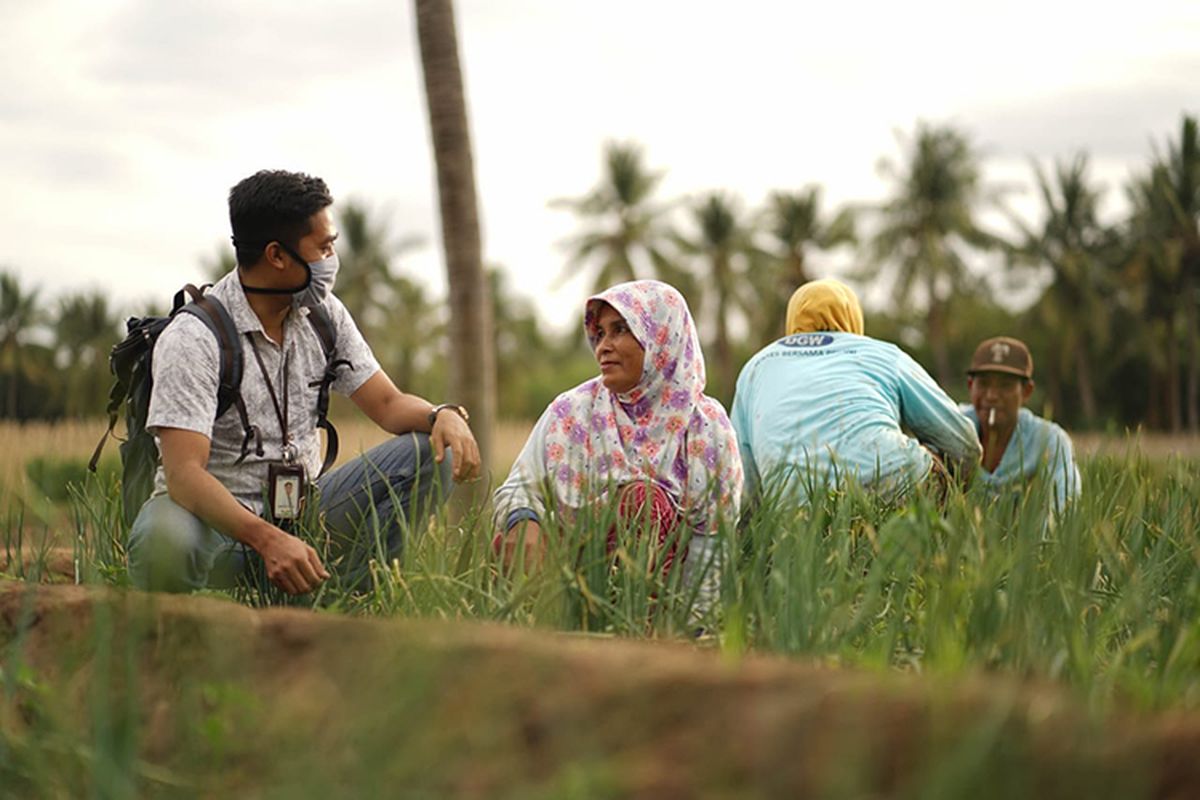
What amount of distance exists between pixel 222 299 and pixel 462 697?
2530 millimetres

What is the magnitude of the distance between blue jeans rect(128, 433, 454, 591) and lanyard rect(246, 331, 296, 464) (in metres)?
0.16

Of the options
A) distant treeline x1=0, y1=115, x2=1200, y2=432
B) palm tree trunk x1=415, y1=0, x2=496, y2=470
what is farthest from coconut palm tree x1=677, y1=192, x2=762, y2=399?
palm tree trunk x1=415, y1=0, x2=496, y2=470

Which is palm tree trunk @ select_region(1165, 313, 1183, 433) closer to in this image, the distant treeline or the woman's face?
the distant treeline

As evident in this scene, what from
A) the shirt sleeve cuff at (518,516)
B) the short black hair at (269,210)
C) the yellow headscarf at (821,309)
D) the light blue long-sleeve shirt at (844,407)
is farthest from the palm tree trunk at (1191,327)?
the short black hair at (269,210)

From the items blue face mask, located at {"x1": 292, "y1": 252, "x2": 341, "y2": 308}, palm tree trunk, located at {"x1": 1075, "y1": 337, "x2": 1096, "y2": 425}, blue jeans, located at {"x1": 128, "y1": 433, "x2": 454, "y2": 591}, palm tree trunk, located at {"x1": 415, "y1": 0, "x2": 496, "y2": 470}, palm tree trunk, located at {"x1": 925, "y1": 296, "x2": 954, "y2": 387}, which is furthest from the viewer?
palm tree trunk, located at {"x1": 925, "y1": 296, "x2": 954, "y2": 387}

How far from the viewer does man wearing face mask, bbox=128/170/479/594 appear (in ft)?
12.1

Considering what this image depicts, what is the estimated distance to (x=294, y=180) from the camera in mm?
3992

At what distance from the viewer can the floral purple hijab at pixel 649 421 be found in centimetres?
426

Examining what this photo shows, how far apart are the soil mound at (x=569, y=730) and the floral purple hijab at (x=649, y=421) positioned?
2.20 meters

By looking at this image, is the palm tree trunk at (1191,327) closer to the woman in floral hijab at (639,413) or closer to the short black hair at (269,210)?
the woman in floral hijab at (639,413)

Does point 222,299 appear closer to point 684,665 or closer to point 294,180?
point 294,180

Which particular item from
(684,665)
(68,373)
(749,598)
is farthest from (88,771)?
(68,373)

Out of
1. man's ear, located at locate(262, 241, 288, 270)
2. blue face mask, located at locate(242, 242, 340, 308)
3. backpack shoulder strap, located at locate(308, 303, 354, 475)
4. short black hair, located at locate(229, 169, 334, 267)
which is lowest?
backpack shoulder strap, located at locate(308, 303, 354, 475)

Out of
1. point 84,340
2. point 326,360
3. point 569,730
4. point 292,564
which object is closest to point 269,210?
point 326,360
